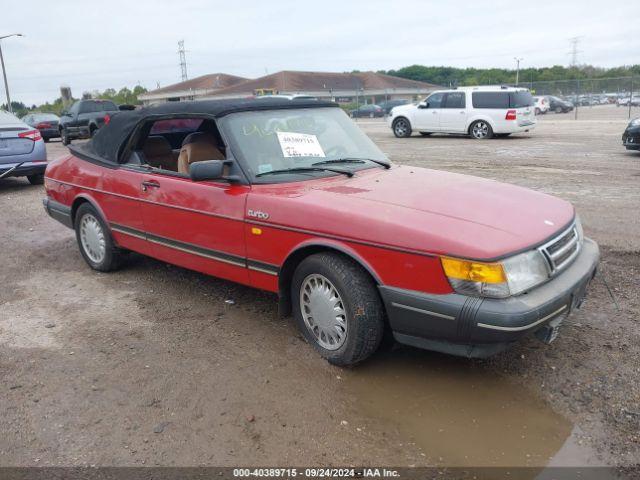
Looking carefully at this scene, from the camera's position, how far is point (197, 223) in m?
4.18

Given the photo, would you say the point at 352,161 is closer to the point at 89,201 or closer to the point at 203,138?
the point at 203,138

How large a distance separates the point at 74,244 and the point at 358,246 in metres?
4.74

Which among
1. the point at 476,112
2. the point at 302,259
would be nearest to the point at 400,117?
the point at 476,112

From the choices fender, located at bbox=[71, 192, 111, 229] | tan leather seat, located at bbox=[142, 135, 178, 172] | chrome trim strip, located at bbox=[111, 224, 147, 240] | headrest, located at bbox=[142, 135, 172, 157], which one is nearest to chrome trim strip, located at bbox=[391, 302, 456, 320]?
chrome trim strip, located at bbox=[111, 224, 147, 240]

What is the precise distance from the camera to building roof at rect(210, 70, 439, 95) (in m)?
62.0

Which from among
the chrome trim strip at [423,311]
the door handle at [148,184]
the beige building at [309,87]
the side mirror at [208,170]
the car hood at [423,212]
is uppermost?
the beige building at [309,87]

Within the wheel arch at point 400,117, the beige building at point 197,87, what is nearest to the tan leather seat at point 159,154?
the wheel arch at point 400,117

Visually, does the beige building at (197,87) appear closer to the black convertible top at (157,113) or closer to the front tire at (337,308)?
the black convertible top at (157,113)

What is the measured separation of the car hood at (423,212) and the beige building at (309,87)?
187ft

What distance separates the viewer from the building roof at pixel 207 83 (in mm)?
69769

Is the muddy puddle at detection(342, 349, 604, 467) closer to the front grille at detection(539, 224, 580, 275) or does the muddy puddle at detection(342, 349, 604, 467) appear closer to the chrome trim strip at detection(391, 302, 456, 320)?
the chrome trim strip at detection(391, 302, 456, 320)

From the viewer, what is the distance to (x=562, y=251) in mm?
3311

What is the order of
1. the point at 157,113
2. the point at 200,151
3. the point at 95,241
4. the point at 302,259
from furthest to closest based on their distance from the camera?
the point at 95,241, the point at 157,113, the point at 200,151, the point at 302,259

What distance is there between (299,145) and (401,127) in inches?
657
